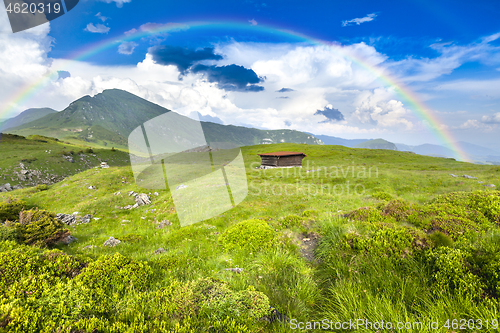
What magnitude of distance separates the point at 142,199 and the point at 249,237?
1707cm

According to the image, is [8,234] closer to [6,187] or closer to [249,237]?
[249,237]

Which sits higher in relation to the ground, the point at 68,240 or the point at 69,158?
the point at 69,158

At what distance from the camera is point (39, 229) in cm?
852

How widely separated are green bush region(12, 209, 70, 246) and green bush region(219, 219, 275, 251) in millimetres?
7264

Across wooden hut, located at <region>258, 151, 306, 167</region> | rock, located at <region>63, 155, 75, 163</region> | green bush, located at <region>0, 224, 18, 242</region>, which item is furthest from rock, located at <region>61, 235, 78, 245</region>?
rock, located at <region>63, 155, 75, 163</region>

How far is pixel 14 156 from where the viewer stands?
4438cm

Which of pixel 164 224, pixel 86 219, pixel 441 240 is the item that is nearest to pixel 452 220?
pixel 441 240

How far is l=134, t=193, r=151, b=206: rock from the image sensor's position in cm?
2014

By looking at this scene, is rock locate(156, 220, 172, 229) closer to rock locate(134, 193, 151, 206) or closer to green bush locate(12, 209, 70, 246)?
green bush locate(12, 209, 70, 246)

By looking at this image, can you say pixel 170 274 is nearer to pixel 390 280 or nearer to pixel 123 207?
pixel 390 280

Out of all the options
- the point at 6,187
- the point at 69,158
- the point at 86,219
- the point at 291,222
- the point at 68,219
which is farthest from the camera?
the point at 69,158

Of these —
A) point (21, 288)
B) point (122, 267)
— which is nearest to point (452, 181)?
point (122, 267)

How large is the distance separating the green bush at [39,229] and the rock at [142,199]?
33.6 feet

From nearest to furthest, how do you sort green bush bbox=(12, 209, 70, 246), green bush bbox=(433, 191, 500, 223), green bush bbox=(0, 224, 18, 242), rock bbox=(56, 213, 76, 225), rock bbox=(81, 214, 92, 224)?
green bush bbox=(433, 191, 500, 223) → green bush bbox=(0, 224, 18, 242) → green bush bbox=(12, 209, 70, 246) → rock bbox=(56, 213, 76, 225) → rock bbox=(81, 214, 92, 224)
